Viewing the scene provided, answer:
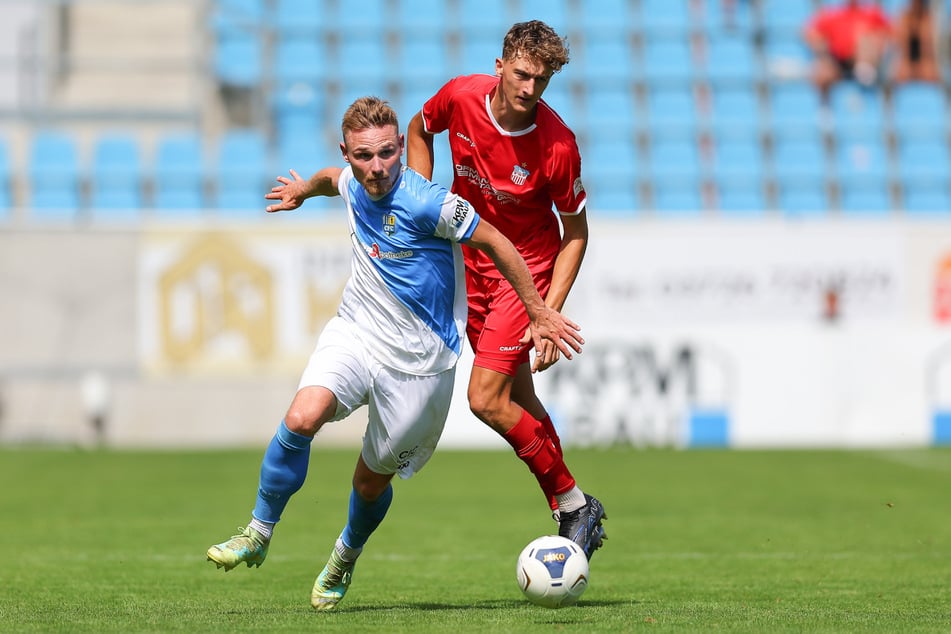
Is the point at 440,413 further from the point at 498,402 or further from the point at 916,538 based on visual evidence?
the point at 916,538

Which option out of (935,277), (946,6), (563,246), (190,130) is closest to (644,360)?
(935,277)

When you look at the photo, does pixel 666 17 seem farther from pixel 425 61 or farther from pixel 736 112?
pixel 425 61

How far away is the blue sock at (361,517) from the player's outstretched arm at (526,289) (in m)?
1.08

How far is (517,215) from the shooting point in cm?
695

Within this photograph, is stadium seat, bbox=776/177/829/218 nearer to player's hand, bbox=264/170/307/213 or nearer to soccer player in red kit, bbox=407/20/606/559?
soccer player in red kit, bbox=407/20/606/559

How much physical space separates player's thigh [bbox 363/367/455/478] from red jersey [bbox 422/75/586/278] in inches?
35.3

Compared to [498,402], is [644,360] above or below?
below

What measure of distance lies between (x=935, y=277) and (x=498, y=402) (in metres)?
13.5

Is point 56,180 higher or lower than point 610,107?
lower

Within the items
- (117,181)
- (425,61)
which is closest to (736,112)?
(425,61)

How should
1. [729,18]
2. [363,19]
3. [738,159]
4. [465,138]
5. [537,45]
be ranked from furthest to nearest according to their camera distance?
[729,18] < [363,19] < [738,159] < [465,138] < [537,45]

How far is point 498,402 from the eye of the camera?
6.78 meters

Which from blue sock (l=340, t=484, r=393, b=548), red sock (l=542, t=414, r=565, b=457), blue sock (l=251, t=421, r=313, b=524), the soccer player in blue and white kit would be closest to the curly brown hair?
the soccer player in blue and white kit

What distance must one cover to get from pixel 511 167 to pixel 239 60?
16.0 m
